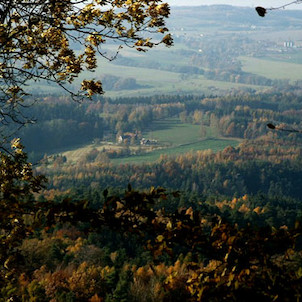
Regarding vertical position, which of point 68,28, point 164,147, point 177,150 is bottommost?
point 177,150

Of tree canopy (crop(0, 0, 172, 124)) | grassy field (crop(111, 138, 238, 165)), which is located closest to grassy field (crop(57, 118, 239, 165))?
grassy field (crop(111, 138, 238, 165))

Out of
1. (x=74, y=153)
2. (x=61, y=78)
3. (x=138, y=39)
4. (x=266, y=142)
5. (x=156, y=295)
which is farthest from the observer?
(x=266, y=142)

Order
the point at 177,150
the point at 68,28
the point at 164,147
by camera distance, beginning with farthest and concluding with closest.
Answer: the point at 164,147 < the point at 177,150 < the point at 68,28

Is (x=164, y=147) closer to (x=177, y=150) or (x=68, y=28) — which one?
(x=177, y=150)

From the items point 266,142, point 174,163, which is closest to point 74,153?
point 174,163

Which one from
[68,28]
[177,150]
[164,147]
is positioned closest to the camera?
[68,28]

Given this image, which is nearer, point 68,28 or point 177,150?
point 68,28

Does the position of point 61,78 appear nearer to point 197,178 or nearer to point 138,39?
point 138,39

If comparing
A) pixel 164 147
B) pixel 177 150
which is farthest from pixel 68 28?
pixel 164 147

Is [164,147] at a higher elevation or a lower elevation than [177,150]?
higher

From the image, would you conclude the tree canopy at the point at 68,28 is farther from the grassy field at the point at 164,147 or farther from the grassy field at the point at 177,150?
the grassy field at the point at 164,147

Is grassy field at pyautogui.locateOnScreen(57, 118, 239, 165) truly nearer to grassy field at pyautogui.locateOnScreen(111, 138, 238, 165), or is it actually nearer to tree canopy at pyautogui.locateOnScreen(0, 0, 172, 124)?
grassy field at pyautogui.locateOnScreen(111, 138, 238, 165)
